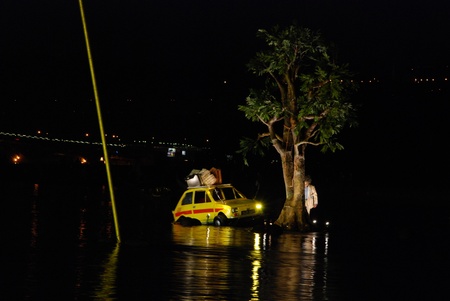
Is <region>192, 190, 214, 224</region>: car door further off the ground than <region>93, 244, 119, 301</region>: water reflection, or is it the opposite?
<region>192, 190, 214, 224</region>: car door

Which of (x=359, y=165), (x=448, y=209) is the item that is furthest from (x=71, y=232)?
(x=359, y=165)

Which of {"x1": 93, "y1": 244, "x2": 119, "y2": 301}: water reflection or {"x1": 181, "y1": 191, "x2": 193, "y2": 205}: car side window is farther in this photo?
{"x1": 181, "y1": 191, "x2": 193, "y2": 205}: car side window

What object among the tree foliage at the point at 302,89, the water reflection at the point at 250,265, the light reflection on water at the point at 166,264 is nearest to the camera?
the light reflection on water at the point at 166,264

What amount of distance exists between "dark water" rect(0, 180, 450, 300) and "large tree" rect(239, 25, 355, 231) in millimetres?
2025

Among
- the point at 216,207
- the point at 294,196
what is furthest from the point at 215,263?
the point at 216,207

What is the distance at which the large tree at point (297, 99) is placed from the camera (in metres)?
30.1

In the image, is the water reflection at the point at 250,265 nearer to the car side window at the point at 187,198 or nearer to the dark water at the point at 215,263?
the dark water at the point at 215,263

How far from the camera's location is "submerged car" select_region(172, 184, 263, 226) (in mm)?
32906

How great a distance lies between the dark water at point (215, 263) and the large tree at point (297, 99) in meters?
2.03

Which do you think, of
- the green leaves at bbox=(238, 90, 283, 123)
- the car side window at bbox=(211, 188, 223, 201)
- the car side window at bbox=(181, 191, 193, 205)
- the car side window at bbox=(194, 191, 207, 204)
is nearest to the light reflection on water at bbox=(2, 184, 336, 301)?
the car side window at bbox=(211, 188, 223, 201)

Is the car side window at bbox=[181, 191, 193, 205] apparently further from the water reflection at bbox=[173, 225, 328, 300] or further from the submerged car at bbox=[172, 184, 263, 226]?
the water reflection at bbox=[173, 225, 328, 300]

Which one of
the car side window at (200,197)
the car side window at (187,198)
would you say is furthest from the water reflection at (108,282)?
the car side window at (187,198)

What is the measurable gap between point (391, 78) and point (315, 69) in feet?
185

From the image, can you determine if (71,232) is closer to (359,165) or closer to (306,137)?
(306,137)
